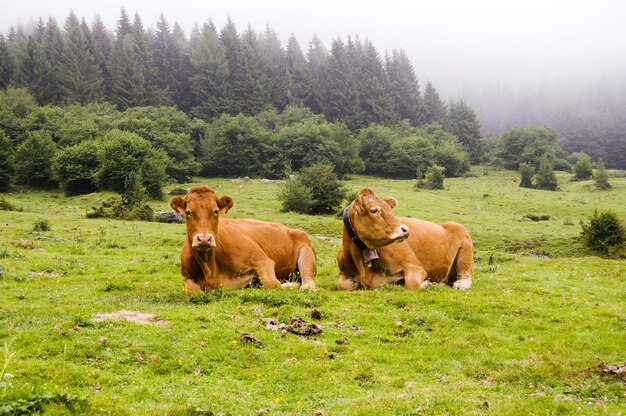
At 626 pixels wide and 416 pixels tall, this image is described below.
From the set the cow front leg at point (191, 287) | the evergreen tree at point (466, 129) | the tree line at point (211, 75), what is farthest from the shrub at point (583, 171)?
the cow front leg at point (191, 287)

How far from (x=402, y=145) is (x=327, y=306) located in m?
91.4

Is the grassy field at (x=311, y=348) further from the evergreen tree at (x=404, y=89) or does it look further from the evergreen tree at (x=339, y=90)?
the evergreen tree at (x=404, y=89)

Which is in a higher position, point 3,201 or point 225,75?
point 225,75

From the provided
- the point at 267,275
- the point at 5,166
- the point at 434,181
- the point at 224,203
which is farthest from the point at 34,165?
the point at 267,275

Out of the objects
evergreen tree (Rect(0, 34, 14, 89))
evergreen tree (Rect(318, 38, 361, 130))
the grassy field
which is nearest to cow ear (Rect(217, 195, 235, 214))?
the grassy field

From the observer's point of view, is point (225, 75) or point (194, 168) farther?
point (225, 75)

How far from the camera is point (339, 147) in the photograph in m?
89.8

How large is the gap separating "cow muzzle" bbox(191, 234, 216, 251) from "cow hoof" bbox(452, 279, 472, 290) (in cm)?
597

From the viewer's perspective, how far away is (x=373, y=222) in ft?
36.7

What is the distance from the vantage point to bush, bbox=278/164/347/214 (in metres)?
43.6

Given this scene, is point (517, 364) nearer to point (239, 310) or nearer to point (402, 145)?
point (239, 310)

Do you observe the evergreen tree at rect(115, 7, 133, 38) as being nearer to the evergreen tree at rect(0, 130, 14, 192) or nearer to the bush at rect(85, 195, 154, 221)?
the evergreen tree at rect(0, 130, 14, 192)

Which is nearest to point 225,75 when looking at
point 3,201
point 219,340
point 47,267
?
point 3,201

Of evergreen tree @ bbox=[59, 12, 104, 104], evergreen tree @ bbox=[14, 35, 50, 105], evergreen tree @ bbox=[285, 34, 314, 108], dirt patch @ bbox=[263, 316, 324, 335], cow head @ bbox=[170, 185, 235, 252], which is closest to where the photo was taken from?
dirt patch @ bbox=[263, 316, 324, 335]
